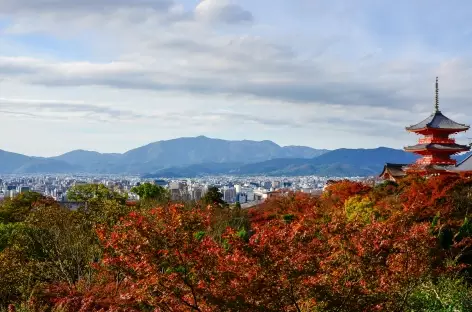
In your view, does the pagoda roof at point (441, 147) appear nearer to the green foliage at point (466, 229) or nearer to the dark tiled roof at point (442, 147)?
the dark tiled roof at point (442, 147)

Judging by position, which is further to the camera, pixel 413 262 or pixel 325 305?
pixel 413 262

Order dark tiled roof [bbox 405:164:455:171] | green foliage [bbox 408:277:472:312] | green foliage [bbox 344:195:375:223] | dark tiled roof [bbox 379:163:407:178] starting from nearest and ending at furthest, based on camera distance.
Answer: green foliage [bbox 408:277:472:312], green foliage [bbox 344:195:375:223], dark tiled roof [bbox 405:164:455:171], dark tiled roof [bbox 379:163:407:178]

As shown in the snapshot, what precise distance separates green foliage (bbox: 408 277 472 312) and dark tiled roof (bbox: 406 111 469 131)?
60.5 feet

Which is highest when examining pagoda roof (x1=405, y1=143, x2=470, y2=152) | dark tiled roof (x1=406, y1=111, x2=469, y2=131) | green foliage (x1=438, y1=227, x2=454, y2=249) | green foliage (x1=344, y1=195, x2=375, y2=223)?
dark tiled roof (x1=406, y1=111, x2=469, y2=131)

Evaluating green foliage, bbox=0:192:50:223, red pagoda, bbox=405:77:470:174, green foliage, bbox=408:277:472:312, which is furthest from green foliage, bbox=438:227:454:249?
green foliage, bbox=0:192:50:223

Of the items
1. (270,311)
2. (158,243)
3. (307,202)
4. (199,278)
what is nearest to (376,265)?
(270,311)

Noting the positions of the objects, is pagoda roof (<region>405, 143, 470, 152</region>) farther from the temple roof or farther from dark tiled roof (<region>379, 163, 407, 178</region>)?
dark tiled roof (<region>379, 163, 407, 178</region>)

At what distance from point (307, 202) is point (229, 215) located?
298 centimetres

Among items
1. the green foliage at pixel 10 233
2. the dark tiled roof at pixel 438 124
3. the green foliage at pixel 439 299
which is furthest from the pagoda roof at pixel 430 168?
the green foliage at pixel 10 233

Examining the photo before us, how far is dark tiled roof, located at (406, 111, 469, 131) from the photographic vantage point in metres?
26.4

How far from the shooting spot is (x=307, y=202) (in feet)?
69.8

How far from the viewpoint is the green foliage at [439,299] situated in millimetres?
8008

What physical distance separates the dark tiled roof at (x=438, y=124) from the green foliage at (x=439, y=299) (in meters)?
18.4

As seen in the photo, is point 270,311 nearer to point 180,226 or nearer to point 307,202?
point 180,226
